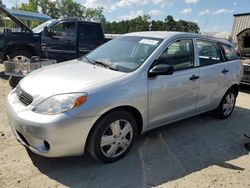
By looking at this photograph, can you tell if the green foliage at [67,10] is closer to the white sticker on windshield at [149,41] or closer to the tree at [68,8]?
the tree at [68,8]

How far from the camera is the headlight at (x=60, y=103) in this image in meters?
3.30

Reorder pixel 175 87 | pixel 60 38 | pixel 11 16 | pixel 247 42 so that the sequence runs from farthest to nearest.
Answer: pixel 60 38, pixel 11 16, pixel 247 42, pixel 175 87

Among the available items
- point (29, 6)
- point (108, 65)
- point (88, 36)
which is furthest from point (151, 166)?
point (29, 6)

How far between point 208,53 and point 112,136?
8.36 feet

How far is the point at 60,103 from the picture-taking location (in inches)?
131

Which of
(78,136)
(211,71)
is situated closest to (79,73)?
(78,136)

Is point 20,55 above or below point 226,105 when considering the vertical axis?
above

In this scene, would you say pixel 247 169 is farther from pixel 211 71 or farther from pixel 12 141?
pixel 12 141

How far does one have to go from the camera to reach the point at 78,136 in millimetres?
3373

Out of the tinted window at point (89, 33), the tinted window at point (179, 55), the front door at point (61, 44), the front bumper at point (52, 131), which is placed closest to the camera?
the front bumper at point (52, 131)

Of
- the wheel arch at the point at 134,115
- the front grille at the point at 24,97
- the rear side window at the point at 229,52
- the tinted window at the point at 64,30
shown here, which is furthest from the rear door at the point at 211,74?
the tinted window at the point at 64,30

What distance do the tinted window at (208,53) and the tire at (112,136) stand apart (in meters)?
1.88

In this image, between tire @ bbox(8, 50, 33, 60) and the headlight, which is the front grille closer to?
the headlight

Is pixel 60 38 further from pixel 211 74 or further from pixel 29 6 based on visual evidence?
pixel 29 6
